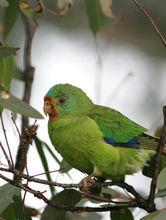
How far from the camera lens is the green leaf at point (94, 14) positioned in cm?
326

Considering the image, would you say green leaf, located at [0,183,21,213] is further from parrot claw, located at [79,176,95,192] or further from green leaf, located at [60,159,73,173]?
green leaf, located at [60,159,73,173]

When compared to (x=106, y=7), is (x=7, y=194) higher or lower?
lower

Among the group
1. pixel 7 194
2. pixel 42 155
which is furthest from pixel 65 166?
pixel 7 194

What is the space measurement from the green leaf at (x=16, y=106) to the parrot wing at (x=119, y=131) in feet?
2.22

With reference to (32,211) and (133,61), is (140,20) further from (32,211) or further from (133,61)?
(32,211)

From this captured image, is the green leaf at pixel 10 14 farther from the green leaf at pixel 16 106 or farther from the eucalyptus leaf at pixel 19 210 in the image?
the eucalyptus leaf at pixel 19 210

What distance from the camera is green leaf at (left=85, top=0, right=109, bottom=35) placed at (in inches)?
128

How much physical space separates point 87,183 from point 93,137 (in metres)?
0.27

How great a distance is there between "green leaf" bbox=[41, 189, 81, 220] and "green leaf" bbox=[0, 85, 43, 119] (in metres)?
0.42

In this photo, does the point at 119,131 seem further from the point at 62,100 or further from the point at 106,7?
the point at 106,7

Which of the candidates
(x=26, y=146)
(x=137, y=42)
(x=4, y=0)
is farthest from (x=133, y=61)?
(x=26, y=146)

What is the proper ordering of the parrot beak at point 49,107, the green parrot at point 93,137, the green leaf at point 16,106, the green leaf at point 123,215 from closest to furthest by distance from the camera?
1. the green leaf at point 16,106
2. the green leaf at point 123,215
3. the green parrot at point 93,137
4. the parrot beak at point 49,107

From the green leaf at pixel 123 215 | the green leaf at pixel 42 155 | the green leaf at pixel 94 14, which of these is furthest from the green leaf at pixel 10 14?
the green leaf at pixel 123 215

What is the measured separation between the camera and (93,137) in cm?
319
